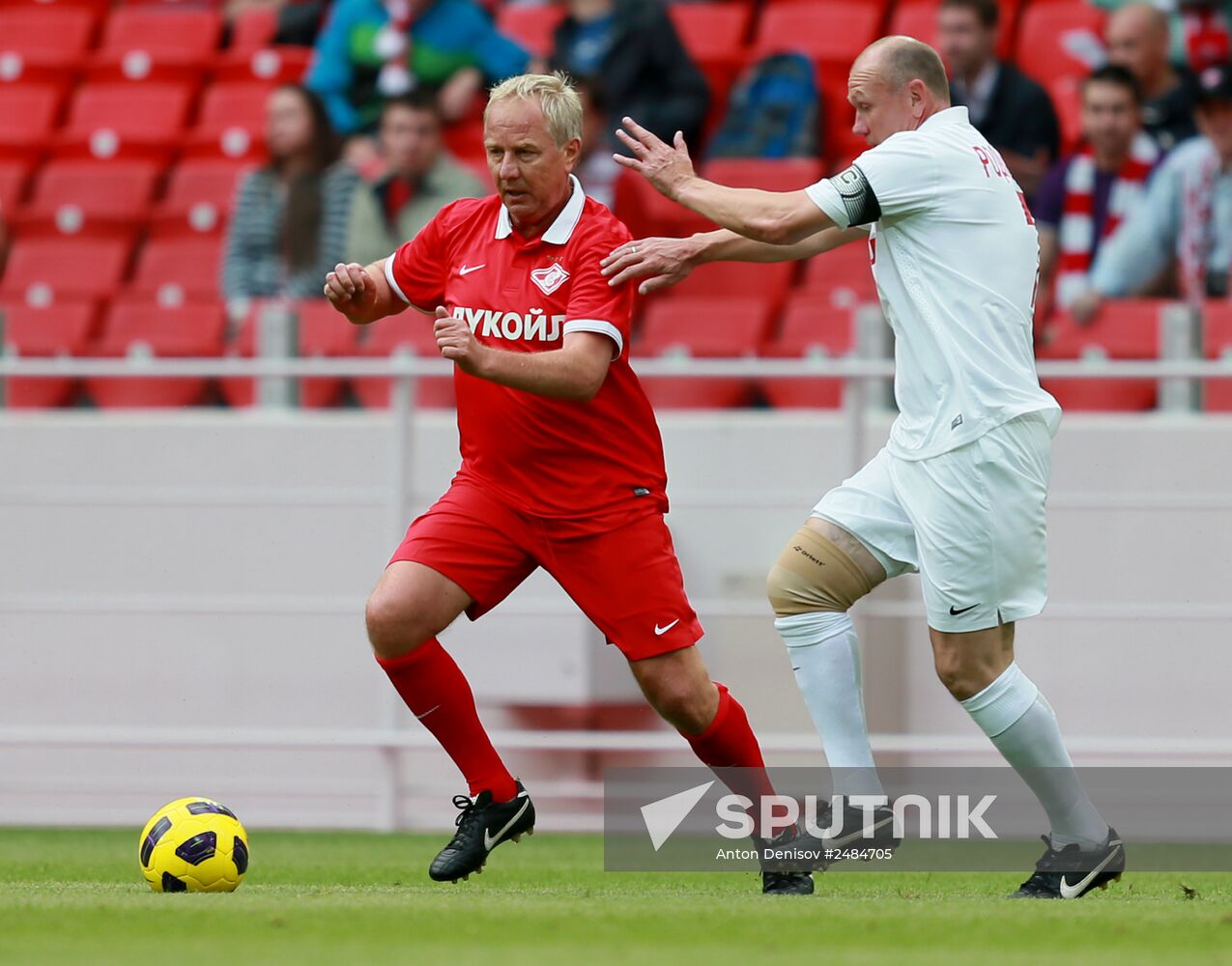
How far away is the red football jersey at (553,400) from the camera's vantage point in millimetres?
5293

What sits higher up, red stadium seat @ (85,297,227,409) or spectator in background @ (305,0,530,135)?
spectator in background @ (305,0,530,135)

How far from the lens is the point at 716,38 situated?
11.1 metres

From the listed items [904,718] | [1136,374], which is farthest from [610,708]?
[1136,374]

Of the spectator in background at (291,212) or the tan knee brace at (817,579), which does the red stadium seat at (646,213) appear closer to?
the spectator in background at (291,212)

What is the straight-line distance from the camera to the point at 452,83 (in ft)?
35.3

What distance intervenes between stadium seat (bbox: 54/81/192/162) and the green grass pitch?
656 cm

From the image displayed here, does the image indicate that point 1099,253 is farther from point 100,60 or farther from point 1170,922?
point 100,60

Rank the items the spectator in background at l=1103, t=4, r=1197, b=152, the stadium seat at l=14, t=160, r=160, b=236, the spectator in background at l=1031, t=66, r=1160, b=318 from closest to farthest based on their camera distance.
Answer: the spectator in background at l=1031, t=66, r=1160, b=318 → the spectator in background at l=1103, t=4, r=1197, b=152 → the stadium seat at l=14, t=160, r=160, b=236

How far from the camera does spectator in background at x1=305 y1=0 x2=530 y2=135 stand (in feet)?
35.4

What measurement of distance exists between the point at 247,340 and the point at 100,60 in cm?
371

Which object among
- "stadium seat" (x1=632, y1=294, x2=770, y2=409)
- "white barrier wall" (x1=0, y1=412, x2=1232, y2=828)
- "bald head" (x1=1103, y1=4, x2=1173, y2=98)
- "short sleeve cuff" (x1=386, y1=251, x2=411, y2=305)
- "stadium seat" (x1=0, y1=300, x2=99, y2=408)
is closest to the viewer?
"short sleeve cuff" (x1=386, y1=251, x2=411, y2=305)

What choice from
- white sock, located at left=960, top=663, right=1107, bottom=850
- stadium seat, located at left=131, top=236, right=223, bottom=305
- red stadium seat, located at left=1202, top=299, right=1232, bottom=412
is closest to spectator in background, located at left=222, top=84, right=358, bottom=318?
stadium seat, located at left=131, top=236, right=223, bottom=305

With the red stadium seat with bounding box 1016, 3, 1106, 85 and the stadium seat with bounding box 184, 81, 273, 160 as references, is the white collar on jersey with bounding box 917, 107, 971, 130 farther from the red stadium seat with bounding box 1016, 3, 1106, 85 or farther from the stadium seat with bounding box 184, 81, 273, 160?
the stadium seat with bounding box 184, 81, 273, 160

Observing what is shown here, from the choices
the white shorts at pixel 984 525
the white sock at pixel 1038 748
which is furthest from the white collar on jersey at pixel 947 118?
the white sock at pixel 1038 748
